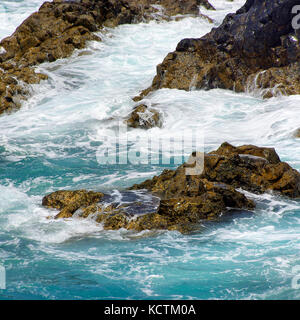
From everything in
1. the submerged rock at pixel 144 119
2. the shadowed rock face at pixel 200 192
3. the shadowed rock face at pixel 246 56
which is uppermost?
the shadowed rock face at pixel 246 56

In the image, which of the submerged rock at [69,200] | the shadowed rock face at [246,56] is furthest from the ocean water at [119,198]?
the shadowed rock face at [246,56]

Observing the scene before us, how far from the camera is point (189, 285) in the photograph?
452cm

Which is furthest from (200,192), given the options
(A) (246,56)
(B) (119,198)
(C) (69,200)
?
(A) (246,56)

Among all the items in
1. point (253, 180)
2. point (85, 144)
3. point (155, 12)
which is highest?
point (155, 12)

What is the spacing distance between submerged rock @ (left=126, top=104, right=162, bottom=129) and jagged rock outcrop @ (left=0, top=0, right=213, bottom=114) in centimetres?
402

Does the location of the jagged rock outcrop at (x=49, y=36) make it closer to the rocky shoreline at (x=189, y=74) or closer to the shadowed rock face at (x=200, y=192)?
the rocky shoreline at (x=189, y=74)

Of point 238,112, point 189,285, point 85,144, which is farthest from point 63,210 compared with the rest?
point 238,112

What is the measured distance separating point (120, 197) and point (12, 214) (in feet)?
4.85

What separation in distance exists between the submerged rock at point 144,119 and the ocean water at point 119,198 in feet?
0.81

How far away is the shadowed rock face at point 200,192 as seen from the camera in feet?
18.9

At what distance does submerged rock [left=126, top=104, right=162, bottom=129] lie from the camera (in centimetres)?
1150

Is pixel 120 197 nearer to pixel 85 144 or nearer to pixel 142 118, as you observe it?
pixel 85 144

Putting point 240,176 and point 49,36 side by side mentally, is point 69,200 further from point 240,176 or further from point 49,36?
point 49,36
